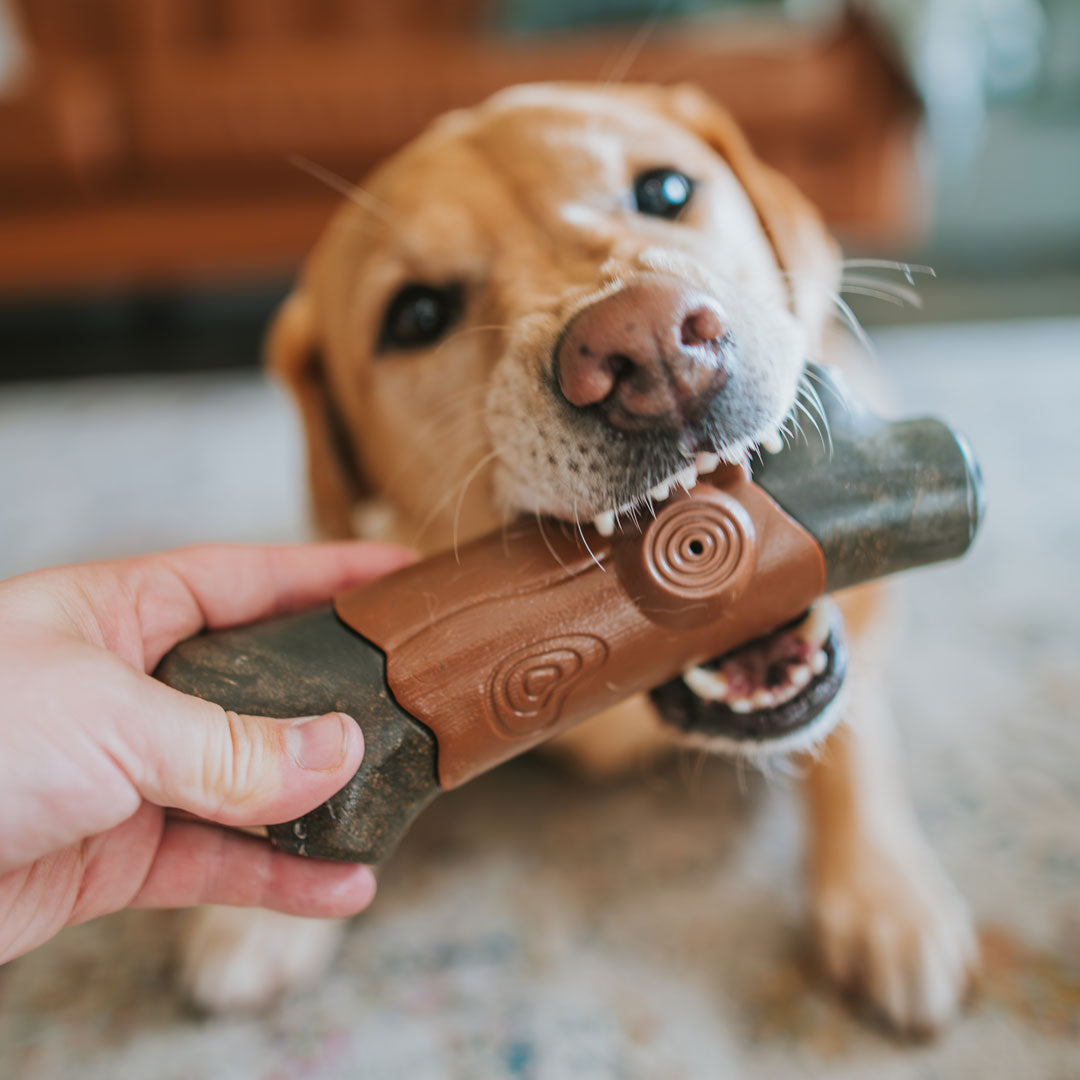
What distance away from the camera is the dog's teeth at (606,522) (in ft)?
3.51

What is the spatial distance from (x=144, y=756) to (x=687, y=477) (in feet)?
2.06

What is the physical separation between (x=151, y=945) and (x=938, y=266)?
18.2ft

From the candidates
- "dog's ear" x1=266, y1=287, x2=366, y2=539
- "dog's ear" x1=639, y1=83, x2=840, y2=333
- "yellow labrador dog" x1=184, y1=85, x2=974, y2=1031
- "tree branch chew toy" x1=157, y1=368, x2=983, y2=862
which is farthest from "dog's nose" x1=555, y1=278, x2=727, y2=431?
"dog's ear" x1=266, y1=287, x2=366, y2=539

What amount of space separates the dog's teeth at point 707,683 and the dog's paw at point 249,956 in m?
0.63

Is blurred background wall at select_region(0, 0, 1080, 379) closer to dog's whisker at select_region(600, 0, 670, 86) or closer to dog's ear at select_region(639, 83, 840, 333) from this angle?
dog's whisker at select_region(600, 0, 670, 86)

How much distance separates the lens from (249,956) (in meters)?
1.31

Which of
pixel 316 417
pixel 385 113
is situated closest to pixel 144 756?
pixel 316 417

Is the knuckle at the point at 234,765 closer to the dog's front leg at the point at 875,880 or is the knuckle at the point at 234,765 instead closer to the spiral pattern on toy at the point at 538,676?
the spiral pattern on toy at the point at 538,676

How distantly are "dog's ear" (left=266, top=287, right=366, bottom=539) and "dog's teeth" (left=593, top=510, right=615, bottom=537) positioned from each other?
95 centimetres

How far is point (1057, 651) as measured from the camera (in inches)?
73.5

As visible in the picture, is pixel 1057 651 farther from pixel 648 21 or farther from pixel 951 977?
pixel 648 21

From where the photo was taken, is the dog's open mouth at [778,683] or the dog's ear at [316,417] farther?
the dog's ear at [316,417]

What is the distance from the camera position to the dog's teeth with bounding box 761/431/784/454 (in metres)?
1.09

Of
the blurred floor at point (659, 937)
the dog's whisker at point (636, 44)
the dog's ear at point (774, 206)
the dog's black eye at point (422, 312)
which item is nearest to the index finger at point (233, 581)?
the dog's black eye at point (422, 312)
